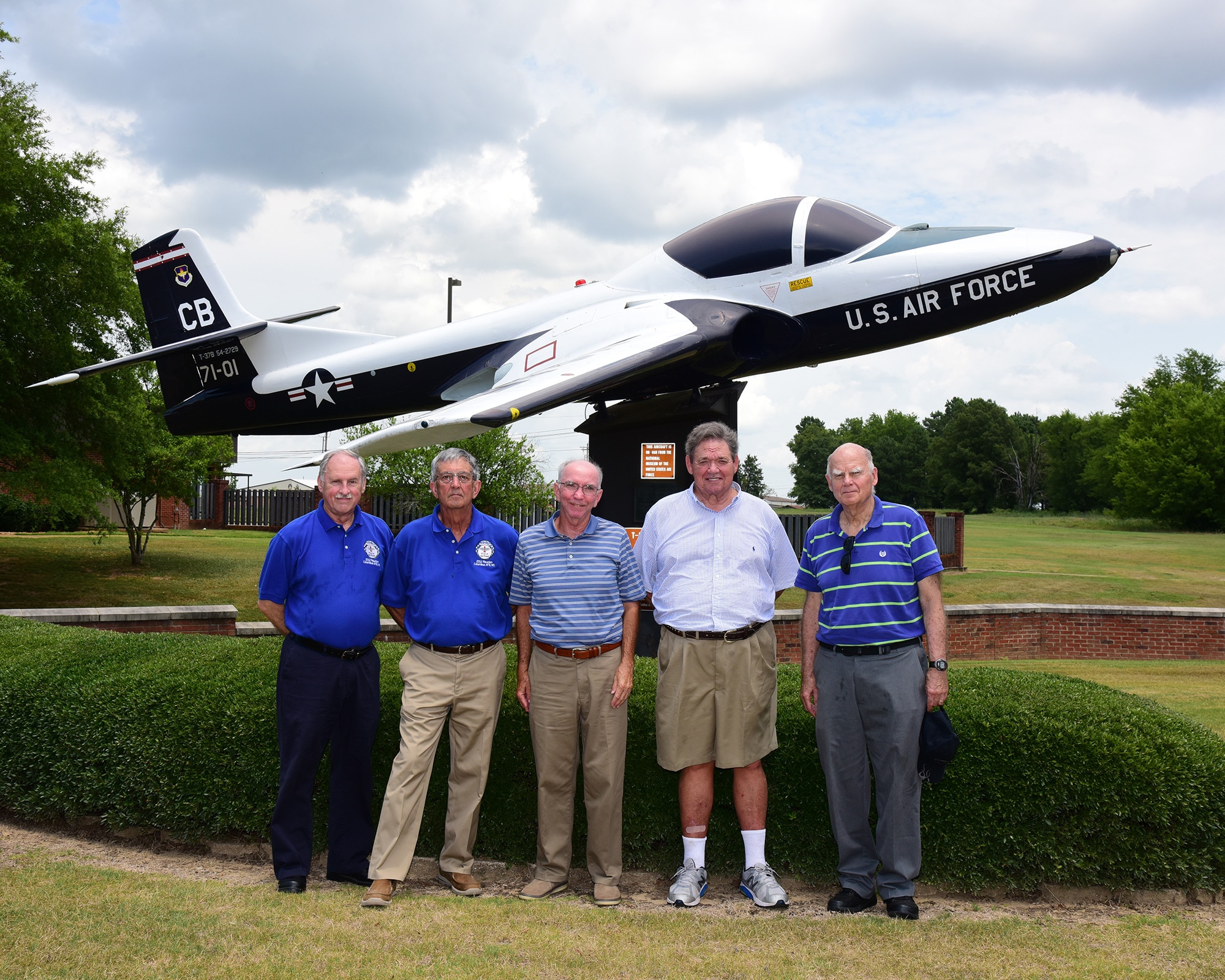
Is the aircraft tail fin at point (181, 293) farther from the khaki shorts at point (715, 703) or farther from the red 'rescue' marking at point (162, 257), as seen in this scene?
the khaki shorts at point (715, 703)

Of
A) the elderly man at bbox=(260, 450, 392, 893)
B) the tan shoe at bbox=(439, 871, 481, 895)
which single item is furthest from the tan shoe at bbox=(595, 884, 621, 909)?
the elderly man at bbox=(260, 450, 392, 893)

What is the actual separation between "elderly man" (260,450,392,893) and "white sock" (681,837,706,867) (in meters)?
1.66

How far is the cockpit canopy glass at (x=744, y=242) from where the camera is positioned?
789 cm

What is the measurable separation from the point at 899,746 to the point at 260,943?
9.60 feet

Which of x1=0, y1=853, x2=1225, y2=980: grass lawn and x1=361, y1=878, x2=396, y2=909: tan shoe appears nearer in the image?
x1=0, y1=853, x2=1225, y2=980: grass lawn

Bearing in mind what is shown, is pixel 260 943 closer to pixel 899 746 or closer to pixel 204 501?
pixel 899 746

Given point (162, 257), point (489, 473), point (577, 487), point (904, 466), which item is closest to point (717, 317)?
point (577, 487)

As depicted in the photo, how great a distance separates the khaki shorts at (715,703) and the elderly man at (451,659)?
90 centimetres

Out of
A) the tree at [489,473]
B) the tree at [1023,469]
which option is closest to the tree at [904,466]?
the tree at [1023,469]

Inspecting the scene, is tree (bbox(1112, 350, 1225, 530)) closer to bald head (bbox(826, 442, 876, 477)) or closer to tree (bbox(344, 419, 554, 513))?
tree (bbox(344, 419, 554, 513))

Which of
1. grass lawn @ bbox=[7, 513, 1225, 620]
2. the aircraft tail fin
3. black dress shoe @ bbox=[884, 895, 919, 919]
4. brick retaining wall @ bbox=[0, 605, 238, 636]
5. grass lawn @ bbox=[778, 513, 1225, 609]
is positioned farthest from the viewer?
grass lawn @ bbox=[778, 513, 1225, 609]

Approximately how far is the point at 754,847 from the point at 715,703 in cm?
79

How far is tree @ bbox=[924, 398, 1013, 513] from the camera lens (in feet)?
312

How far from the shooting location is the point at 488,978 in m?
3.50
